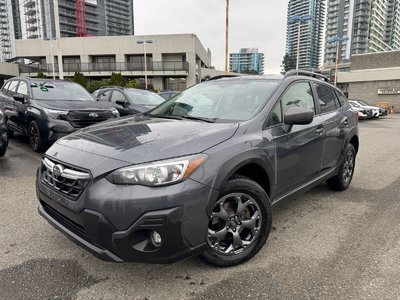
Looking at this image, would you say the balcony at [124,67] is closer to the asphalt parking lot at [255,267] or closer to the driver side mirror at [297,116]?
the asphalt parking lot at [255,267]

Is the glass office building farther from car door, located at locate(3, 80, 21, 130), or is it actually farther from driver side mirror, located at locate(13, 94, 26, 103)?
driver side mirror, located at locate(13, 94, 26, 103)

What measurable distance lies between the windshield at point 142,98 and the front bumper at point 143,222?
7.16 meters

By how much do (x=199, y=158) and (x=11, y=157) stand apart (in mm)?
5792

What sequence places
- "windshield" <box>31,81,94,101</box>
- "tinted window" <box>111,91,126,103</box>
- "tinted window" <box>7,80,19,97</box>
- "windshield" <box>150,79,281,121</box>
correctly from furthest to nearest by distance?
"tinted window" <box>111,91,126,103</box> < "tinted window" <box>7,80,19,97</box> < "windshield" <box>31,81,94,101</box> < "windshield" <box>150,79,281,121</box>

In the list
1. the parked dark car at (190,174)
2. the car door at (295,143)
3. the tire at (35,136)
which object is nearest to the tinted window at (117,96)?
the tire at (35,136)

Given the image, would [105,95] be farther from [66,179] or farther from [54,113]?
[66,179]

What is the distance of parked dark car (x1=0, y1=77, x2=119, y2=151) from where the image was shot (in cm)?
630

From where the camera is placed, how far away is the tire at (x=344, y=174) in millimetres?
4625

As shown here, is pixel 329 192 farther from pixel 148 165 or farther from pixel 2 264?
pixel 2 264

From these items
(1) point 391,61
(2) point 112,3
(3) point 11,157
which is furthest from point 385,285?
(2) point 112,3

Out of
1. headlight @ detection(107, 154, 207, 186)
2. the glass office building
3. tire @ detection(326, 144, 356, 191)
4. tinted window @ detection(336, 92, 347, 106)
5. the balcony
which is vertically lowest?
tire @ detection(326, 144, 356, 191)

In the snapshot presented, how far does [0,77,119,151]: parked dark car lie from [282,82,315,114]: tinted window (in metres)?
4.49

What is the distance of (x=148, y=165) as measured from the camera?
2.21 meters

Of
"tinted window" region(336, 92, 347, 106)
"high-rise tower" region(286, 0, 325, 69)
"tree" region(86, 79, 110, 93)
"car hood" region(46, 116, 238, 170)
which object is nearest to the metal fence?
"tree" region(86, 79, 110, 93)
